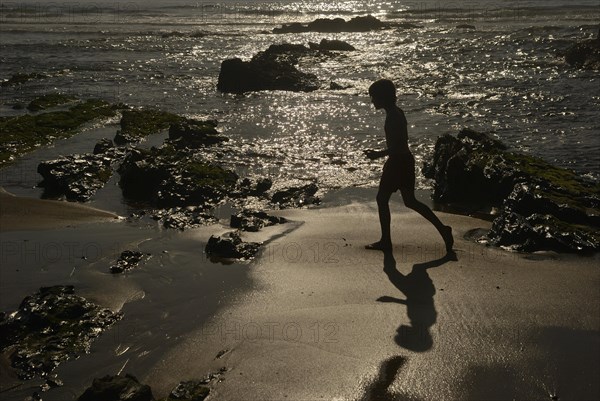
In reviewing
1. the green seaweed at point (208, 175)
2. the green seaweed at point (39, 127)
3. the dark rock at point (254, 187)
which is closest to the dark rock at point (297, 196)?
the dark rock at point (254, 187)

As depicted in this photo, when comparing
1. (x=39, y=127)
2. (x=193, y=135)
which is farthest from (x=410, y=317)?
(x=39, y=127)

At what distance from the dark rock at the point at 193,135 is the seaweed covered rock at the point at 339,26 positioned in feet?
95.9

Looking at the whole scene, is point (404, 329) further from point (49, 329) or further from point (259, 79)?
point (259, 79)

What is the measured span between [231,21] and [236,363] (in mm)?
49565

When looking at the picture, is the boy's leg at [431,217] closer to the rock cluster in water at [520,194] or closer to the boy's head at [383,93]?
the rock cluster in water at [520,194]

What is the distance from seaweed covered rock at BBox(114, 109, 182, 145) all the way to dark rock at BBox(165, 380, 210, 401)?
9.62 metres

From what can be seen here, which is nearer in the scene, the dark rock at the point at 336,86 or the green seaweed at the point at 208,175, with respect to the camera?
the green seaweed at the point at 208,175

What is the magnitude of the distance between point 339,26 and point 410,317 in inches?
1533

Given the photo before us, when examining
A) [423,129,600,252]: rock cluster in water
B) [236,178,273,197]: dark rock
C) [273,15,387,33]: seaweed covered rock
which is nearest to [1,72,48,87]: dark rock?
[236,178,273,197]: dark rock

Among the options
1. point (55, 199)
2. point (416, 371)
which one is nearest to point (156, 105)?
point (55, 199)

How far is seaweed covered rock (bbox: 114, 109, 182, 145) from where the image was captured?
14.7 meters

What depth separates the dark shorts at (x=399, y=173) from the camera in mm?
8266

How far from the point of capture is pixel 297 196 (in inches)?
424

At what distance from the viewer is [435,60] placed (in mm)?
27188
